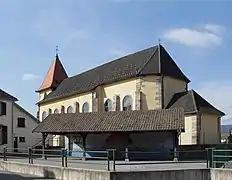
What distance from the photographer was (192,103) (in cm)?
4422

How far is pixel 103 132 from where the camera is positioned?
101ft

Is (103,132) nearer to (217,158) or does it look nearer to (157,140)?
(157,140)

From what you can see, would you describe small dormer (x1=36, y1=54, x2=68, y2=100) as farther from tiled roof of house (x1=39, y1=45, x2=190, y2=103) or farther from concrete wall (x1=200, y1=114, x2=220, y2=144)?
concrete wall (x1=200, y1=114, x2=220, y2=144)

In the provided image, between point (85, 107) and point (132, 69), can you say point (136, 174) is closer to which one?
point (132, 69)

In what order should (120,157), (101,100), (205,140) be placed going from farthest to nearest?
(101,100)
(205,140)
(120,157)

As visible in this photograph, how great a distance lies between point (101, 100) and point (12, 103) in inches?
458

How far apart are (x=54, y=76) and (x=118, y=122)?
4943 centimetres

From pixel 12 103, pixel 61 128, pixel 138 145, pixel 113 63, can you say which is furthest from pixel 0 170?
pixel 113 63

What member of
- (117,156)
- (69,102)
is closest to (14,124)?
(69,102)

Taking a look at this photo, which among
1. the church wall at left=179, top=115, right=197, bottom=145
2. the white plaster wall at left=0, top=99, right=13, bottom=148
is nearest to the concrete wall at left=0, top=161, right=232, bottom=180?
the church wall at left=179, top=115, right=197, bottom=145

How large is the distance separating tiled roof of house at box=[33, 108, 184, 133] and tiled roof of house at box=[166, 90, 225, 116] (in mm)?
12958

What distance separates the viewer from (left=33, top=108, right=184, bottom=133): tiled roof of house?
2938cm

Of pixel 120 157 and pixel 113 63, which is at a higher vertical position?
pixel 113 63

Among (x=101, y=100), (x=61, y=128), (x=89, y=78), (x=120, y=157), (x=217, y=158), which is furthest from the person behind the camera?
(x=89, y=78)
